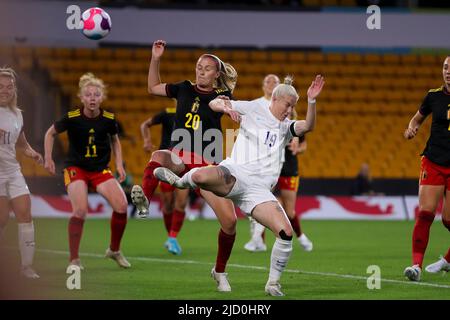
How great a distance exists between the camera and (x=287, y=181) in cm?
1320

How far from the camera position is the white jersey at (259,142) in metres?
8.29

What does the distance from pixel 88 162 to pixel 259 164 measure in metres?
2.73

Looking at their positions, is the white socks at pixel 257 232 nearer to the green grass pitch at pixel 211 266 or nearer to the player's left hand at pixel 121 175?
the green grass pitch at pixel 211 266

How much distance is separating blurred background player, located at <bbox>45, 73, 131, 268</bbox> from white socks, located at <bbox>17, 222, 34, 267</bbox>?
27.0 inches

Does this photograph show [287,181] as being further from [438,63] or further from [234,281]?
[438,63]

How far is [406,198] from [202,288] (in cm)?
1321

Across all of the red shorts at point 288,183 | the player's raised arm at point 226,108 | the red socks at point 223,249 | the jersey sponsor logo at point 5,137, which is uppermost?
the player's raised arm at point 226,108

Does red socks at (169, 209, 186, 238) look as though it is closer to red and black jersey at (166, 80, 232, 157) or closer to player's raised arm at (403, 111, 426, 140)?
red and black jersey at (166, 80, 232, 157)

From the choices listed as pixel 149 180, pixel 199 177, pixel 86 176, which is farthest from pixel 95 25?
pixel 199 177

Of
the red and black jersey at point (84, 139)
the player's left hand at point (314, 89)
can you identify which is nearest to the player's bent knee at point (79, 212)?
the red and black jersey at point (84, 139)

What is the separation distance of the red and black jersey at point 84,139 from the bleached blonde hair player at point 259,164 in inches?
85.8

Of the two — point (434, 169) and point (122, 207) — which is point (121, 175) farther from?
point (434, 169)

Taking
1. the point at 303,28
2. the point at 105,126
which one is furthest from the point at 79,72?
the point at 105,126

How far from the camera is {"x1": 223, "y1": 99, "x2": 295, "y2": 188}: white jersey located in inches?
326
